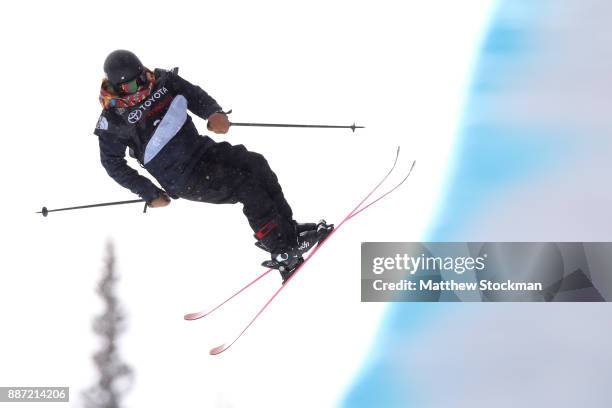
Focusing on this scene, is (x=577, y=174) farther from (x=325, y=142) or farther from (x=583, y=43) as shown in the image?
(x=325, y=142)

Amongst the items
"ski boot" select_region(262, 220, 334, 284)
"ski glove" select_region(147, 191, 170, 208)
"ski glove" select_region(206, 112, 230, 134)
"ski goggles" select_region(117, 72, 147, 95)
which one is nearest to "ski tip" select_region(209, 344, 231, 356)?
"ski boot" select_region(262, 220, 334, 284)

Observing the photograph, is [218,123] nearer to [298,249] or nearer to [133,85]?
[133,85]

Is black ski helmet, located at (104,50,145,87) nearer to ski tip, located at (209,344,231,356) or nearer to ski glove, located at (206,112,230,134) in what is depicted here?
ski glove, located at (206,112,230,134)

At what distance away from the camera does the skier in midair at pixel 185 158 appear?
6211 millimetres

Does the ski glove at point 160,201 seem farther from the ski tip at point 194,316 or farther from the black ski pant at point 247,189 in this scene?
the ski tip at point 194,316

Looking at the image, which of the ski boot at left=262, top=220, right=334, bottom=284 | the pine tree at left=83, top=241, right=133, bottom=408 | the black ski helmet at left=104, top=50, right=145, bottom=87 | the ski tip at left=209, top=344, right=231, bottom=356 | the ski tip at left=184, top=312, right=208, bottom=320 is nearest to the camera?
the black ski helmet at left=104, top=50, right=145, bottom=87

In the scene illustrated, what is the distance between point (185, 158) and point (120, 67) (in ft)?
2.39

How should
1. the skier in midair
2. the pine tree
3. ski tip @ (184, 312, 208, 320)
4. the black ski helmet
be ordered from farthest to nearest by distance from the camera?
the pine tree
ski tip @ (184, 312, 208, 320)
the skier in midair
the black ski helmet

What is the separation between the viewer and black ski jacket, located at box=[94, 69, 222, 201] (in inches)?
245

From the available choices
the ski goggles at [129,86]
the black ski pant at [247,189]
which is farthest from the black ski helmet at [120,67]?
the black ski pant at [247,189]

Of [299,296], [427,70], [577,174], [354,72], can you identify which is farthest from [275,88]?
[577,174]

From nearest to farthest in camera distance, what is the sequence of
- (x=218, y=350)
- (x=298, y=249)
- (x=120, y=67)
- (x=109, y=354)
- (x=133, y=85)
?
(x=120, y=67) < (x=133, y=85) < (x=298, y=249) < (x=218, y=350) < (x=109, y=354)

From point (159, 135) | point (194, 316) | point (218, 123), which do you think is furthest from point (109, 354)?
point (218, 123)

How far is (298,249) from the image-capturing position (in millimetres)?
6516
